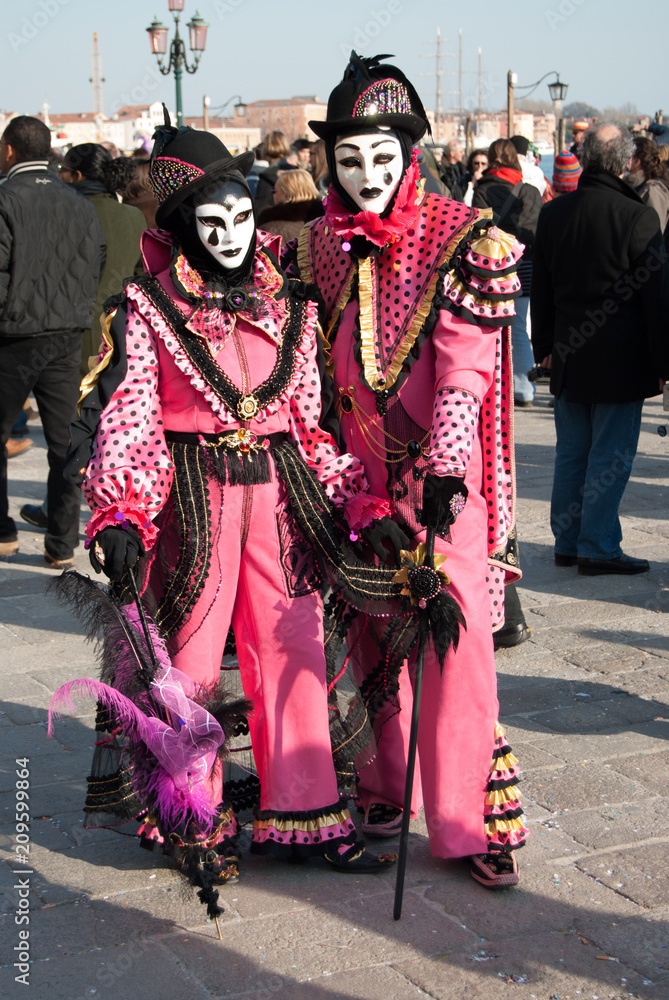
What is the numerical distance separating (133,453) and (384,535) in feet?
2.30

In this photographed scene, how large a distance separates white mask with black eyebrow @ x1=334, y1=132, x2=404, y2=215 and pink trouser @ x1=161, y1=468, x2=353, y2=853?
823 millimetres

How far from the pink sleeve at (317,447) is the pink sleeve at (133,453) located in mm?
396

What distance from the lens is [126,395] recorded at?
292cm

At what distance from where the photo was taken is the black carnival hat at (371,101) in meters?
2.97

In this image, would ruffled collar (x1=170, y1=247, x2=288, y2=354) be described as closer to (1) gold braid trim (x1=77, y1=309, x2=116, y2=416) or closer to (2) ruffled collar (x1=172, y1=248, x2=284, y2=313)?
(2) ruffled collar (x1=172, y1=248, x2=284, y2=313)

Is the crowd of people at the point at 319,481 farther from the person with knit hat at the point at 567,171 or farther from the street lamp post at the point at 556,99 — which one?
the street lamp post at the point at 556,99

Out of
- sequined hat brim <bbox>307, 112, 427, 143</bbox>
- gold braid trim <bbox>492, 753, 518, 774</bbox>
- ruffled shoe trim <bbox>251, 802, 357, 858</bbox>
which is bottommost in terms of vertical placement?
ruffled shoe trim <bbox>251, 802, 357, 858</bbox>

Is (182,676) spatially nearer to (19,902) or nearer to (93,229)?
(19,902)

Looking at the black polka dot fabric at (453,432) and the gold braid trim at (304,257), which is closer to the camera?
the black polka dot fabric at (453,432)

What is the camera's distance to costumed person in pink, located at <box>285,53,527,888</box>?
2.95 metres

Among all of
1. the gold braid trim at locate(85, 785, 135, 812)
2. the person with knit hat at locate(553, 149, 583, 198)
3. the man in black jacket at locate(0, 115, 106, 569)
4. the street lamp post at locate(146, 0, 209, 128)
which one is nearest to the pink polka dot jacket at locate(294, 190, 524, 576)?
the gold braid trim at locate(85, 785, 135, 812)

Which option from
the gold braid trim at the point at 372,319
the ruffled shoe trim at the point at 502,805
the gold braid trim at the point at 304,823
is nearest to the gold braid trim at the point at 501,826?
the ruffled shoe trim at the point at 502,805

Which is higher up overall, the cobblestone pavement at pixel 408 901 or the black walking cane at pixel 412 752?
the black walking cane at pixel 412 752

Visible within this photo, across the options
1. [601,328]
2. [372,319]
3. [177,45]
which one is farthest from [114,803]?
[177,45]
